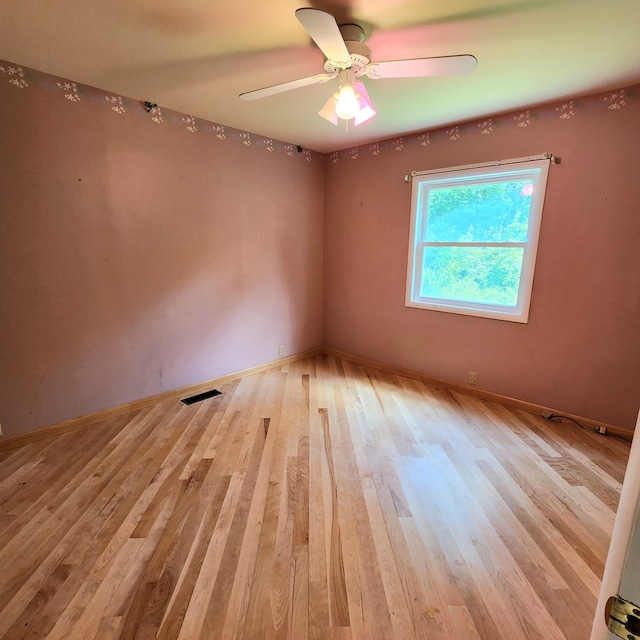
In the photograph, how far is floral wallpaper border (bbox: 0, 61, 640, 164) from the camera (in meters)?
2.24

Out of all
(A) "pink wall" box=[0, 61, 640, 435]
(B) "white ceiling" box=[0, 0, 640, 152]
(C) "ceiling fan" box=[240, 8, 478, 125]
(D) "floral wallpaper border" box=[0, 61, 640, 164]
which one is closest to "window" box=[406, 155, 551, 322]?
(A) "pink wall" box=[0, 61, 640, 435]

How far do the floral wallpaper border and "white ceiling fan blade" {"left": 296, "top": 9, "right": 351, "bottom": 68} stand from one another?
1.81m

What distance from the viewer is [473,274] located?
3275 millimetres

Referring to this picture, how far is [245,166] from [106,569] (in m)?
3.26

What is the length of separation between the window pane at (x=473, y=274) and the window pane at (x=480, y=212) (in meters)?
0.12

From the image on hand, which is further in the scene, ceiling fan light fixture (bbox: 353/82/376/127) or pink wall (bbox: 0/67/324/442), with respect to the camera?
pink wall (bbox: 0/67/324/442)

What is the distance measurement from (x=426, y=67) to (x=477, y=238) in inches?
73.7

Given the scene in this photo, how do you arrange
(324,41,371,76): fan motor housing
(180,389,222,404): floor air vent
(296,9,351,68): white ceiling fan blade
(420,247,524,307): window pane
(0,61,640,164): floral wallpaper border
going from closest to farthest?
1. (296,9,351,68): white ceiling fan blade
2. (324,41,371,76): fan motor housing
3. (0,61,640,164): floral wallpaper border
4. (420,247,524,307): window pane
5. (180,389,222,404): floor air vent

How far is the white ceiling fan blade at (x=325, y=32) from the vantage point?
1.27 meters

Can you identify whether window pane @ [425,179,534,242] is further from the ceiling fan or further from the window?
the ceiling fan

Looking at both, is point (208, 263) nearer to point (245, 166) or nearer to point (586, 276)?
point (245, 166)

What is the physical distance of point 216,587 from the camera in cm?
140

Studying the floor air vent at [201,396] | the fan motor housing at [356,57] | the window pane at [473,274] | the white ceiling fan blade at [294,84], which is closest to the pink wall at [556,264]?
the window pane at [473,274]

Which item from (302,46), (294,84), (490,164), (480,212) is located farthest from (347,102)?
(480,212)
